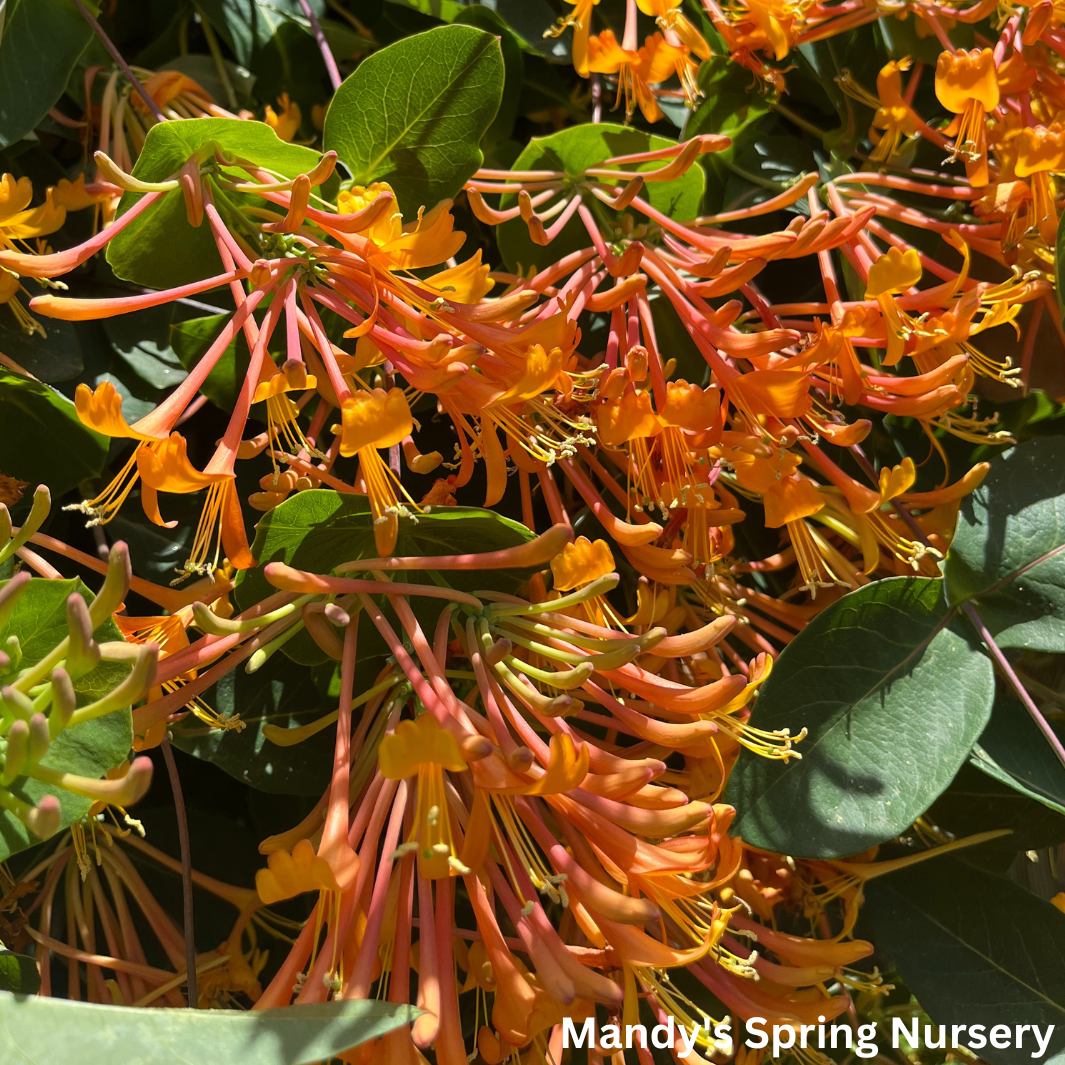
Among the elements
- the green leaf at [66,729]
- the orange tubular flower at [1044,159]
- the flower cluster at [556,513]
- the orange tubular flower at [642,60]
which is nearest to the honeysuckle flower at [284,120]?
the flower cluster at [556,513]

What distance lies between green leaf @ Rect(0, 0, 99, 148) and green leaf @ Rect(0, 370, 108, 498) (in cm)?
18

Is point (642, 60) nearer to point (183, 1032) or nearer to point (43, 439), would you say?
point (43, 439)

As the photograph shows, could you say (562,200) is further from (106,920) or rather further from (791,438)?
(106,920)

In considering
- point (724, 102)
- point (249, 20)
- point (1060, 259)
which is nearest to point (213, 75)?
point (249, 20)

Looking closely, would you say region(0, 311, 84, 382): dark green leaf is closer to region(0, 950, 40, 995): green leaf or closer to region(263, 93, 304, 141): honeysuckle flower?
region(263, 93, 304, 141): honeysuckle flower

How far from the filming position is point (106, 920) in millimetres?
586

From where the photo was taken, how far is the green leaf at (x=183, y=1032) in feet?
1.14

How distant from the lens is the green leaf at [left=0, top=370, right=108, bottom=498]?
21.8 inches

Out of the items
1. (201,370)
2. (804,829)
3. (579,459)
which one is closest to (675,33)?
(579,459)

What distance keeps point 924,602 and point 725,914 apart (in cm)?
25

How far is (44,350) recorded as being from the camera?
62 centimetres

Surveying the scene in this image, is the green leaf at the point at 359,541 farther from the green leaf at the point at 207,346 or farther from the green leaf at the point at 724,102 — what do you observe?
the green leaf at the point at 724,102

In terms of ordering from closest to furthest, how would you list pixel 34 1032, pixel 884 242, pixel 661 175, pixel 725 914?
pixel 34 1032
pixel 725 914
pixel 661 175
pixel 884 242

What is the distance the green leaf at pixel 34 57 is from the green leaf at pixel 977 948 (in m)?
0.75
